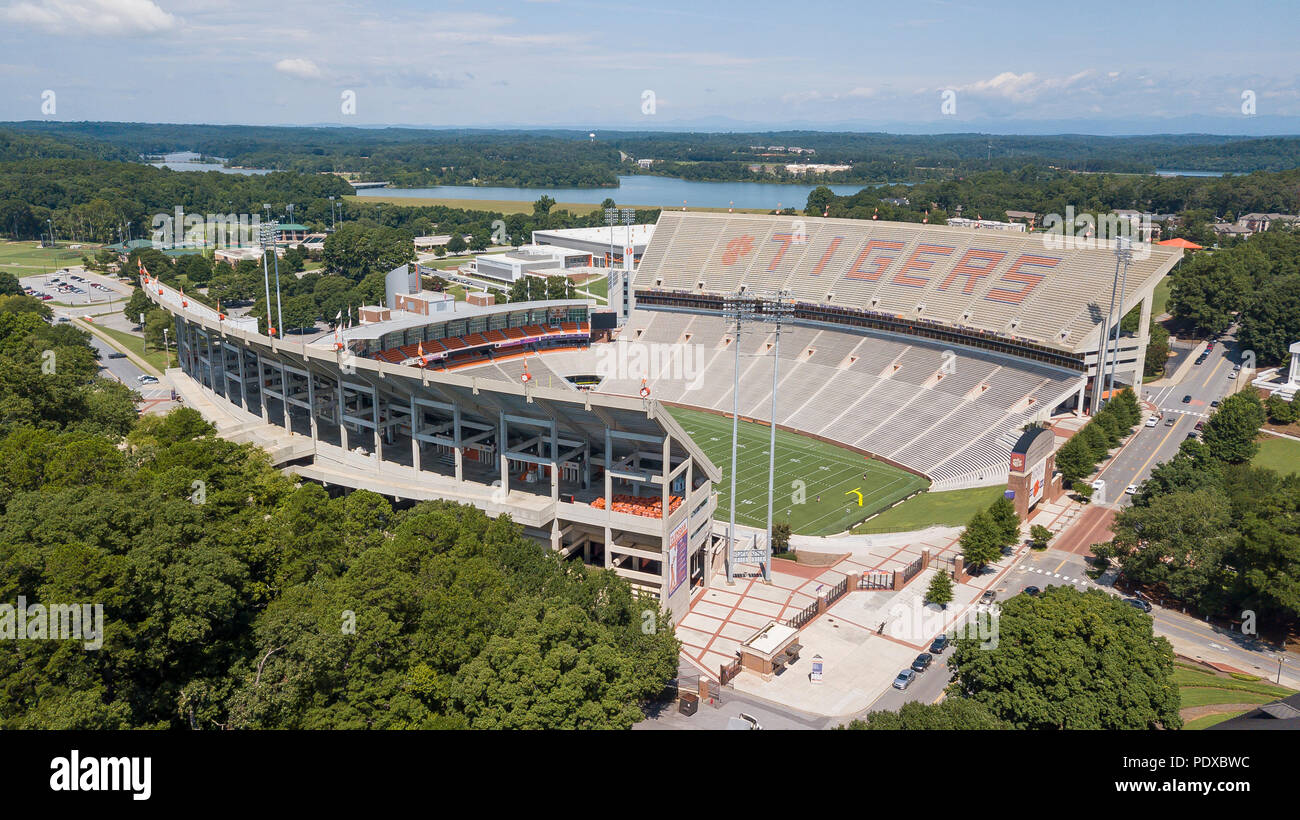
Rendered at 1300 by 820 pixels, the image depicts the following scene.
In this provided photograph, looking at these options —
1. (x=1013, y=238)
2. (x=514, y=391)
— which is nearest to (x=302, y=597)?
(x=514, y=391)

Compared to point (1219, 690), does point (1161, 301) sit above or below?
above

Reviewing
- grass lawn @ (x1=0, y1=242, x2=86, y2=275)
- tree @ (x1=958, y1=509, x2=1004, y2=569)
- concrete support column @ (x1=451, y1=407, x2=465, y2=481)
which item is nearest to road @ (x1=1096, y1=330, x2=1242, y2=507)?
tree @ (x1=958, y1=509, x2=1004, y2=569)

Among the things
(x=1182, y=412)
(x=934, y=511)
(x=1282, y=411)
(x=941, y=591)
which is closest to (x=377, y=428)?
(x=941, y=591)

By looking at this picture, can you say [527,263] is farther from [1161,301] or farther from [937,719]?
[937,719]

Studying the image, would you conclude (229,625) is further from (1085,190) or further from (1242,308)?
(1085,190)

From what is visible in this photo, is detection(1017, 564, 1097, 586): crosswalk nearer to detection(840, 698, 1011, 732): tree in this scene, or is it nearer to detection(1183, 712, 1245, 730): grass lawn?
detection(1183, 712, 1245, 730): grass lawn

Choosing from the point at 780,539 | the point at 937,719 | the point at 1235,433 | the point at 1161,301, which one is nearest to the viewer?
the point at 937,719
